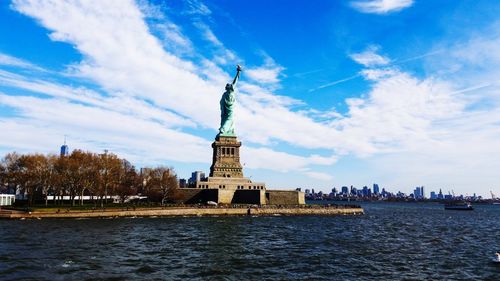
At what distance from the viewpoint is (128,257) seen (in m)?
33.0

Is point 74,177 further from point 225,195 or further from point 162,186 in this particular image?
point 225,195

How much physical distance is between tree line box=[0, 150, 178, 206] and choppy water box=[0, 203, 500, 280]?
A: 28896 mm

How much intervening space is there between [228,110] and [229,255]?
79480 millimetres

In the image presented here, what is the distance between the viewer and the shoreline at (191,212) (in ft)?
214

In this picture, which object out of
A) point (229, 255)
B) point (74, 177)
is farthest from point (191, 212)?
point (229, 255)

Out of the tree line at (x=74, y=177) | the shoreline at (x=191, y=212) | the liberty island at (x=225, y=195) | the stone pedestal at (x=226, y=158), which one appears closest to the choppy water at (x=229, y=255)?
the shoreline at (x=191, y=212)

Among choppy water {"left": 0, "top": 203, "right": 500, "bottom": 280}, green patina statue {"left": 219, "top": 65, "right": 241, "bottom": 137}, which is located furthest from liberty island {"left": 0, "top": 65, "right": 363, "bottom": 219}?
choppy water {"left": 0, "top": 203, "right": 500, "bottom": 280}

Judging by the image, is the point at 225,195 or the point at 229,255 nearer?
the point at 229,255

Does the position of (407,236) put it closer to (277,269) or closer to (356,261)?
(356,261)

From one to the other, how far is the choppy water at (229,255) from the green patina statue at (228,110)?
60909mm

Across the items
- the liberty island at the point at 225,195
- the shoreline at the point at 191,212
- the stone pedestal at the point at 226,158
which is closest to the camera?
the shoreline at the point at 191,212

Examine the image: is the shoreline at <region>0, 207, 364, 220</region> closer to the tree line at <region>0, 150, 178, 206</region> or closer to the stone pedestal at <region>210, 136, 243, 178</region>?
the tree line at <region>0, 150, 178, 206</region>

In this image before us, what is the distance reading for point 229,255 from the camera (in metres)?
35.8

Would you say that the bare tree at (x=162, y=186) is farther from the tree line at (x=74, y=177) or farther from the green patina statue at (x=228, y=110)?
the green patina statue at (x=228, y=110)
